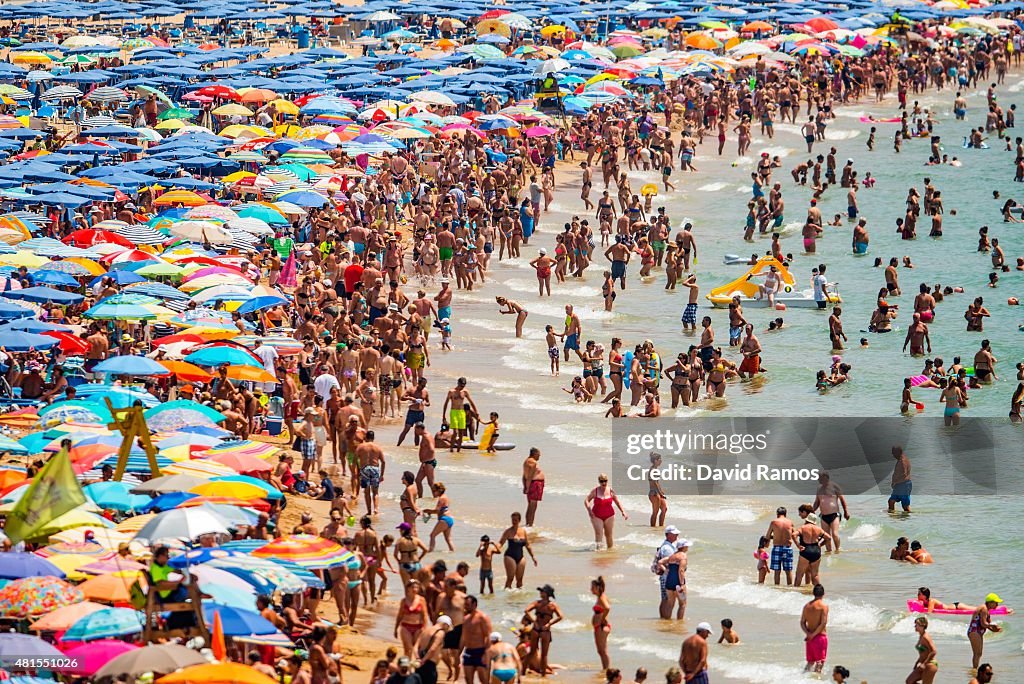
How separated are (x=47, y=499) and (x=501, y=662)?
3.99m

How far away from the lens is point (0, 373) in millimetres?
21328

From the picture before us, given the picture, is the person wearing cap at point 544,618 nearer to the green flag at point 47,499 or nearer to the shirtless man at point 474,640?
the shirtless man at point 474,640

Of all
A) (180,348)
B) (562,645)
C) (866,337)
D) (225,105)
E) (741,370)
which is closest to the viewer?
(562,645)

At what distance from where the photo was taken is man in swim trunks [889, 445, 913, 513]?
20.8 m

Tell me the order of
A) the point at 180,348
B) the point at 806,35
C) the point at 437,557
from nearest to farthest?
the point at 437,557, the point at 180,348, the point at 806,35

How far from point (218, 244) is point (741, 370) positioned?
8.55 meters

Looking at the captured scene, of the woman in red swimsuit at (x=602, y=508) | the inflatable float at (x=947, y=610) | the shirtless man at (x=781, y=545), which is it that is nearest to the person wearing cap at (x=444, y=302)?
the woman in red swimsuit at (x=602, y=508)

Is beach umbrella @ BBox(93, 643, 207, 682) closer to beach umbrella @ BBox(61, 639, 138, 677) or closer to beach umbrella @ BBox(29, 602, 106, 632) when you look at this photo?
beach umbrella @ BBox(61, 639, 138, 677)

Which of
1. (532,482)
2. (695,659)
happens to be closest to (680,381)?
(532,482)

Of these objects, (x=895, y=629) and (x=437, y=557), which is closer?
(x=895, y=629)

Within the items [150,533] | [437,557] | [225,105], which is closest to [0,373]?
[437,557]

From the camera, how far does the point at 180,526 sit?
45.5ft

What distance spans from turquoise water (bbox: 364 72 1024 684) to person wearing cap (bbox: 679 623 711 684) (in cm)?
110

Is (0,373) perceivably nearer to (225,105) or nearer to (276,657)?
(276,657)
